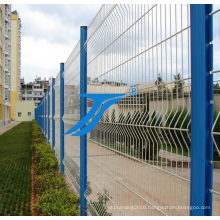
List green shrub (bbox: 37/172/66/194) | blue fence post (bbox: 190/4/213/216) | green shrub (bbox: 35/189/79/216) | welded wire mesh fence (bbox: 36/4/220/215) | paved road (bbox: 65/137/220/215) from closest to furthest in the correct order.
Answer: blue fence post (bbox: 190/4/213/216) → welded wire mesh fence (bbox: 36/4/220/215) → paved road (bbox: 65/137/220/215) → green shrub (bbox: 35/189/79/216) → green shrub (bbox: 37/172/66/194)

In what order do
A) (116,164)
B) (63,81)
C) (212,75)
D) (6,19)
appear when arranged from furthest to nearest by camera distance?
1. (6,19)
2. (63,81)
3. (116,164)
4. (212,75)

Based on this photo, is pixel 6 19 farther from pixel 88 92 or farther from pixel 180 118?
pixel 180 118

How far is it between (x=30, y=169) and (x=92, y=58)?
18.9 ft

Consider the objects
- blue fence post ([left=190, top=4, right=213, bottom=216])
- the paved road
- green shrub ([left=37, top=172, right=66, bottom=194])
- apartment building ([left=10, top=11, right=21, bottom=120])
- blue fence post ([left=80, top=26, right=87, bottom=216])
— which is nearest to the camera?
blue fence post ([left=190, top=4, right=213, bottom=216])

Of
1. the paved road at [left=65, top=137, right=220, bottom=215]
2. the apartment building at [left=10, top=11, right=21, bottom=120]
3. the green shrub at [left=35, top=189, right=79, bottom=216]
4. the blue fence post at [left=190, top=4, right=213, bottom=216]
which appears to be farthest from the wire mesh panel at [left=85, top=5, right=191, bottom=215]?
the apartment building at [left=10, top=11, right=21, bottom=120]

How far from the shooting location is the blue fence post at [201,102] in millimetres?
1479

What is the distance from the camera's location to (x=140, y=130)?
2.24 m

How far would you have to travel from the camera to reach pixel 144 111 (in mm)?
2201

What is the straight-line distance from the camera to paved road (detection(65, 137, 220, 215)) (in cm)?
185

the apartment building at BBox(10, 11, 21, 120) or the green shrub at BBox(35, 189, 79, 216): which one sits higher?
the apartment building at BBox(10, 11, 21, 120)

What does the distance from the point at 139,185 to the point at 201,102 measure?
1.12m

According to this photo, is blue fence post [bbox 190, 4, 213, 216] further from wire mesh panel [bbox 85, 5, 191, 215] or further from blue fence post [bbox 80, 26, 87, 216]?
blue fence post [bbox 80, 26, 87, 216]

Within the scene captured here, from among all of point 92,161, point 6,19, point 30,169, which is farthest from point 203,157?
point 6,19

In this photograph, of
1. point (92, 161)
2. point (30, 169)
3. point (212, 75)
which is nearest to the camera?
point (212, 75)
